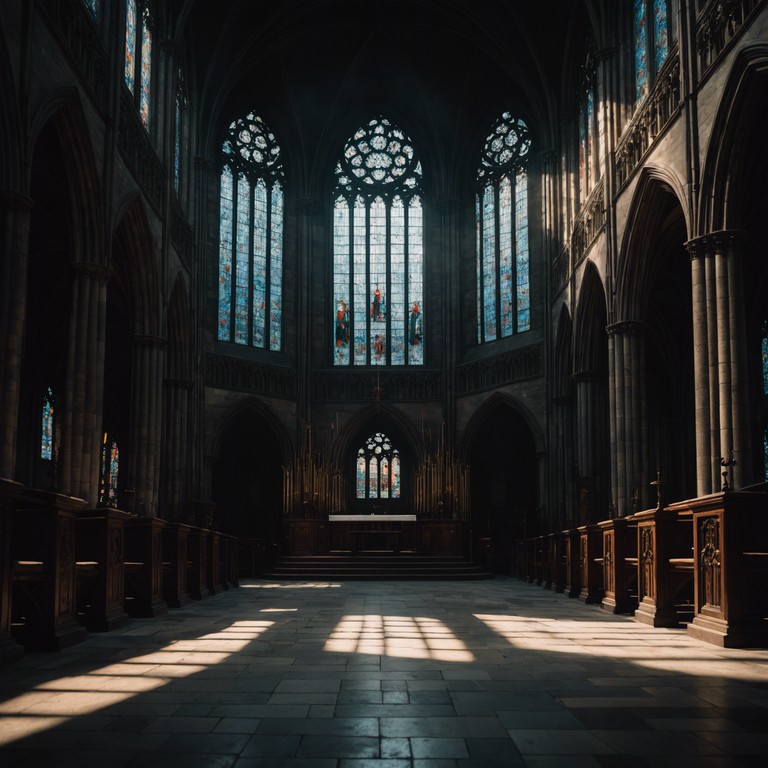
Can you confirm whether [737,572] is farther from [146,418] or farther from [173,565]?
[146,418]

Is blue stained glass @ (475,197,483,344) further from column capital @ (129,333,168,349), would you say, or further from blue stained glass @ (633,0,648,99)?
column capital @ (129,333,168,349)

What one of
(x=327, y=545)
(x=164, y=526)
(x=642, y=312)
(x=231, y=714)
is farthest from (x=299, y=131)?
(x=231, y=714)

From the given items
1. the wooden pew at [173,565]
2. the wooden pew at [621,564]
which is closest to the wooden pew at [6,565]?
the wooden pew at [173,565]

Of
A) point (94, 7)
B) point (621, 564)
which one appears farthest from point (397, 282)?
point (621, 564)

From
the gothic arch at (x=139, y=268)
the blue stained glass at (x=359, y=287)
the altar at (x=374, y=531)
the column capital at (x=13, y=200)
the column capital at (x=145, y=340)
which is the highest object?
the blue stained glass at (x=359, y=287)

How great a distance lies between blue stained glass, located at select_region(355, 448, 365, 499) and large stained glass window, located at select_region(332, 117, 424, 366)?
3.35 m

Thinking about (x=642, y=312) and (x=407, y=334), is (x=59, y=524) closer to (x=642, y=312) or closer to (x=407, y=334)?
(x=642, y=312)

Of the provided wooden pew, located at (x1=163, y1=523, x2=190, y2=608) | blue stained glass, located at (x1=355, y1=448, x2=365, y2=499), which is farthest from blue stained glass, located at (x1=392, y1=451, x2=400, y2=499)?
wooden pew, located at (x1=163, y1=523, x2=190, y2=608)

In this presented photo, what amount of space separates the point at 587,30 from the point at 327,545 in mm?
15646

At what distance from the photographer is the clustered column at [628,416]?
18.5 metres

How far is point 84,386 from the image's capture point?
15.7 meters

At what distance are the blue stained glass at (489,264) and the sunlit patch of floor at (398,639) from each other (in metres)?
19.4

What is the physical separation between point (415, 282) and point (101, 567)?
22.8m

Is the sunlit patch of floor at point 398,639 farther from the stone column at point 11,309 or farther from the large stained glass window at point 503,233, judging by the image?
the large stained glass window at point 503,233
